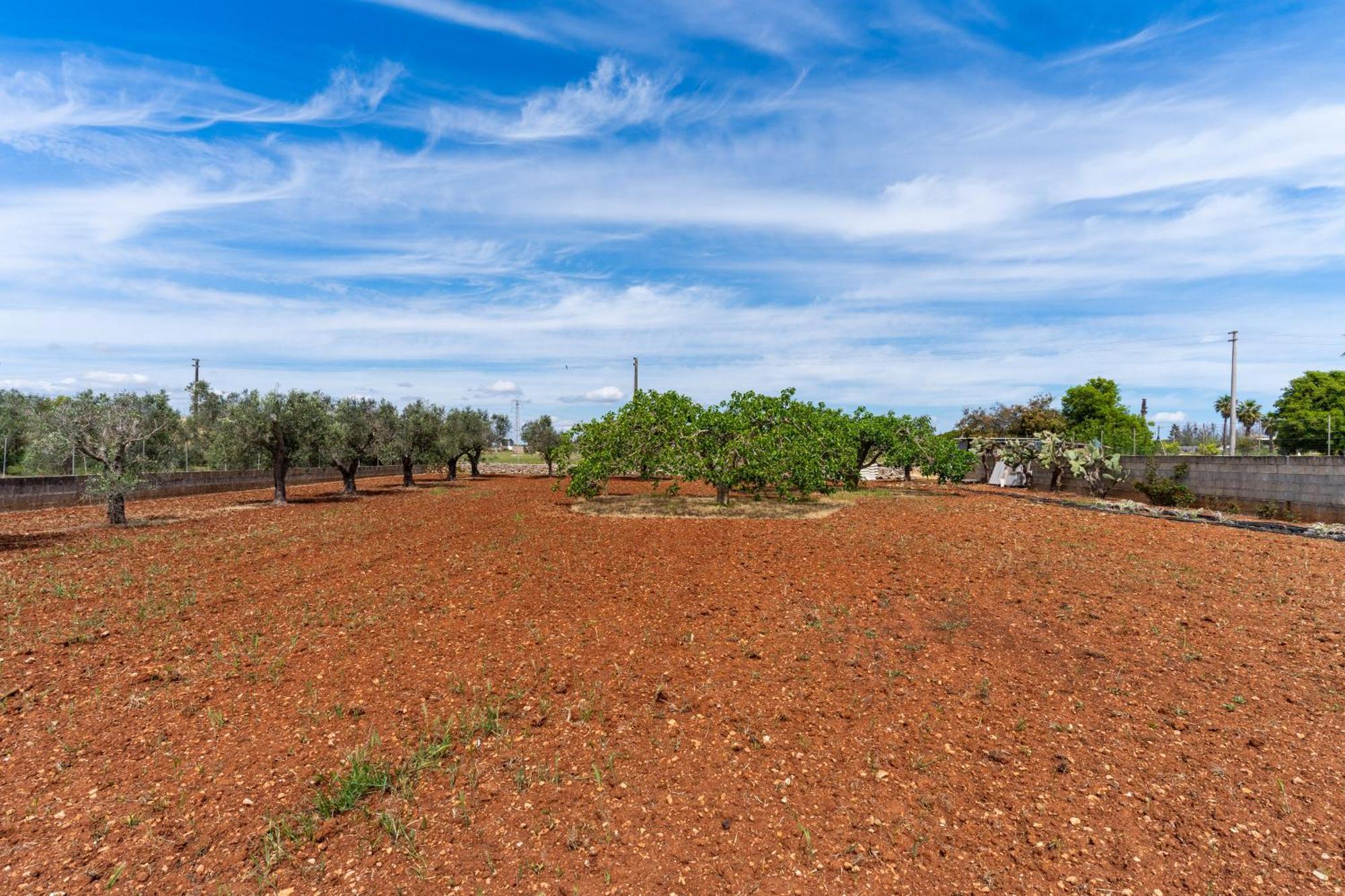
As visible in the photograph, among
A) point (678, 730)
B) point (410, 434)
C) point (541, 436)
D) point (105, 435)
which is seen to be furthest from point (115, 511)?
point (541, 436)

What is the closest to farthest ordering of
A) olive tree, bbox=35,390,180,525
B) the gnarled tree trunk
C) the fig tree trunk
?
1. olive tree, bbox=35,390,180,525
2. the fig tree trunk
3. the gnarled tree trunk

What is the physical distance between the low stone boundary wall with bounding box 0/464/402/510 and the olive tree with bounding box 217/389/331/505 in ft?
10.0

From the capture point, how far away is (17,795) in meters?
4.63

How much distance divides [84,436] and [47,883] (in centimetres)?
1864

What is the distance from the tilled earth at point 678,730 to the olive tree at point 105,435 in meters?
8.05

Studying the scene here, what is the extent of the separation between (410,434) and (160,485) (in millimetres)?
11425

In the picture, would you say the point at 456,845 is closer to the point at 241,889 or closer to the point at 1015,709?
the point at 241,889

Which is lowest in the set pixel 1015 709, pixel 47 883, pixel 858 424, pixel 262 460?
pixel 47 883

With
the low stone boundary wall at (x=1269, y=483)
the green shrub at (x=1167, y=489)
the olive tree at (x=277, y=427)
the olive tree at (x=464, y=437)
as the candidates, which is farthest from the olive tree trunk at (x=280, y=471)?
the low stone boundary wall at (x=1269, y=483)

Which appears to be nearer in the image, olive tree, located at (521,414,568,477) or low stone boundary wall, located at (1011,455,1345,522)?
low stone boundary wall, located at (1011,455,1345,522)

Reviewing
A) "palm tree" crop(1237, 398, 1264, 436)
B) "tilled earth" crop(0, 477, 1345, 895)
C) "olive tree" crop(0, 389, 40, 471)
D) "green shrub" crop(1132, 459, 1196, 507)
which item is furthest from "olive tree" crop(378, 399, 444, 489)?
"palm tree" crop(1237, 398, 1264, 436)

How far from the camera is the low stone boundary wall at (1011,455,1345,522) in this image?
18406 millimetres

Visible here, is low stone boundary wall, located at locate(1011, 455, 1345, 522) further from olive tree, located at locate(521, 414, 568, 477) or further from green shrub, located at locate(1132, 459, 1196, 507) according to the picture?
olive tree, located at locate(521, 414, 568, 477)

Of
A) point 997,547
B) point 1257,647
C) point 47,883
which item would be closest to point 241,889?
point 47,883
